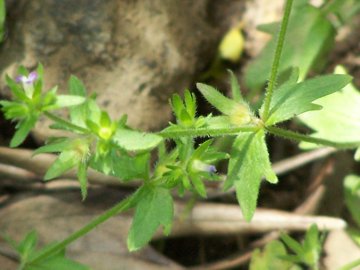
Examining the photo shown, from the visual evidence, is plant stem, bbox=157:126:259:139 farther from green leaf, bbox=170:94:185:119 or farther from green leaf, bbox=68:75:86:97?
green leaf, bbox=68:75:86:97

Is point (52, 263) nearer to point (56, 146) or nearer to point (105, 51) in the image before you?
point (56, 146)

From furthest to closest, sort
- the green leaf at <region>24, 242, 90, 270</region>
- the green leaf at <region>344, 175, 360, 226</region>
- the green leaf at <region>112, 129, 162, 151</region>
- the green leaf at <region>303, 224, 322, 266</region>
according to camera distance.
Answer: the green leaf at <region>344, 175, 360, 226</region>, the green leaf at <region>303, 224, 322, 266</region>, the green leaf at <region>24, 242, 90, 270</region>, the green leaf at <region>112, 129, 162, 151</region>

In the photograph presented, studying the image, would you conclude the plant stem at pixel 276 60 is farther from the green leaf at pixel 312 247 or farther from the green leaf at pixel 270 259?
the green leaf at pixel 270 259

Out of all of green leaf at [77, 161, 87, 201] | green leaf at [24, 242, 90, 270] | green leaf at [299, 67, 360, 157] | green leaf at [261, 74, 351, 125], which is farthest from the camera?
green leaf at [299, 67, 360, 157]

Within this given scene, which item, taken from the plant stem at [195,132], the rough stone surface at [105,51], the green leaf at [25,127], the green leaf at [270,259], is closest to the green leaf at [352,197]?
the green leaf at [270,259]

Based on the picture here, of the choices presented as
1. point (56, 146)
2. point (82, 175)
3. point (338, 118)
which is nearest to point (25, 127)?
point (56, 146)

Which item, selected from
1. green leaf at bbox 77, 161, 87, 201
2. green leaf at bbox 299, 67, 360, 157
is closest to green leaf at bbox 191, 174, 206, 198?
green leaf at bbox 77, 161, 87, 201
